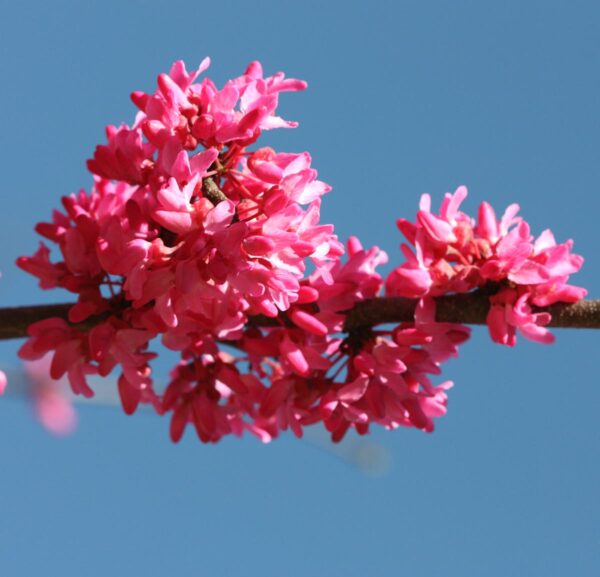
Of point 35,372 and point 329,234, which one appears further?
point 35,372

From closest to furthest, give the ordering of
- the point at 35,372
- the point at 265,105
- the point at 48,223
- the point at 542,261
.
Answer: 1. the point at 265,105
2. the point at 542,261
3. the point at 48,223
4. the point at 35,372

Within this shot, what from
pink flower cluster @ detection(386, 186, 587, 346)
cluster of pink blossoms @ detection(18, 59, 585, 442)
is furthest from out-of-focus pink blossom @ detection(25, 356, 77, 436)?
pink flower cluster @ detection(386, 186, 587, 346)

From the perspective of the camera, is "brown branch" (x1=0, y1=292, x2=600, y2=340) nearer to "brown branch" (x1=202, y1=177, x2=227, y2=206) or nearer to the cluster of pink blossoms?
the cluster of pink blossoms

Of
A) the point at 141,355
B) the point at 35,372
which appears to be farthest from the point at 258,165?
the point at 35,372

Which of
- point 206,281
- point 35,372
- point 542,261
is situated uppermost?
point 35,372

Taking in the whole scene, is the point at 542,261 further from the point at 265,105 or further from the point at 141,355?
the point at 141,355

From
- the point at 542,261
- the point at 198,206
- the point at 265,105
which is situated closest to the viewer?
the point at 198,206

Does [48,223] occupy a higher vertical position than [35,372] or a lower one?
lower
